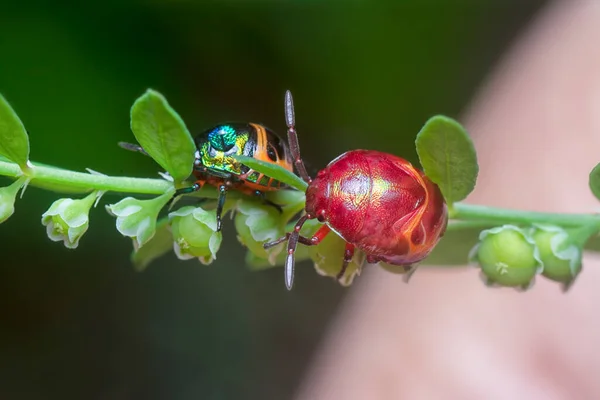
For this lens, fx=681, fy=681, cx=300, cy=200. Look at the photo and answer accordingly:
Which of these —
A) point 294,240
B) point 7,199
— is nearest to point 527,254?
point 294,240

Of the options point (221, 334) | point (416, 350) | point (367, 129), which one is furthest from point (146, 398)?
point (367, 129)

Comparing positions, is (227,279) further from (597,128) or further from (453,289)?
(597,128)

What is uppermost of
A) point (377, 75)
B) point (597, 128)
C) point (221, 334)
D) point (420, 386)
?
point (597, 128)

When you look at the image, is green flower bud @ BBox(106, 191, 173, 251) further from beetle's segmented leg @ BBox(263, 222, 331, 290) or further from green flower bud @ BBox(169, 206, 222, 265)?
beetle's segmented leg @ BBox(263, 222, 331, 290)

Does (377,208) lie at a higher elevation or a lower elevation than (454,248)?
higher

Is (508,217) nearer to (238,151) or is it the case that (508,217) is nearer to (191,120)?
(238,151)
